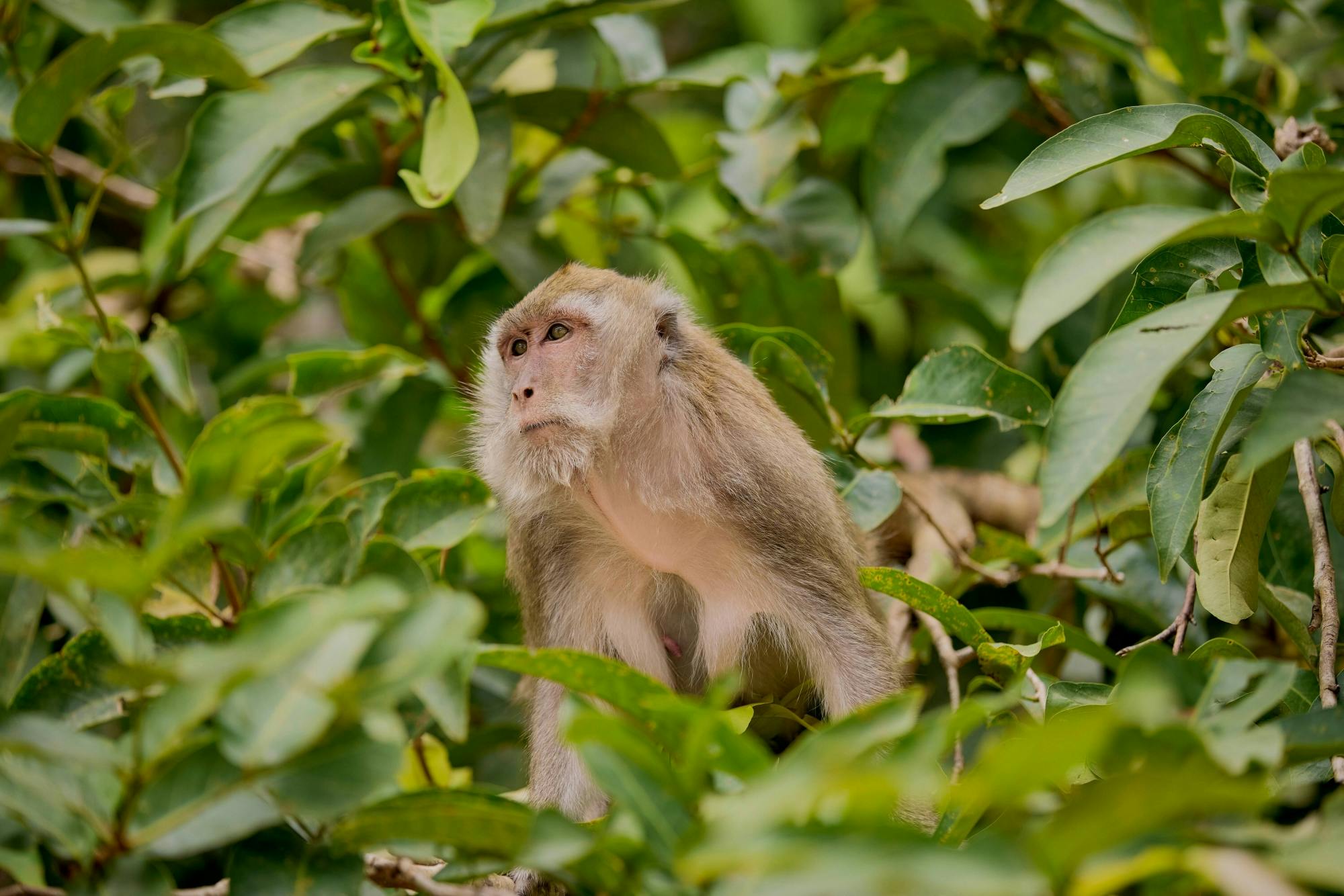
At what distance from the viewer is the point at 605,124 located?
4531mm

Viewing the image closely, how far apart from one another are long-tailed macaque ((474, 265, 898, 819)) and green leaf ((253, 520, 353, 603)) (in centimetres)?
63

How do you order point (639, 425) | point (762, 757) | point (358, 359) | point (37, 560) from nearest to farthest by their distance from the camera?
point (37, 560)
point (762, 757)
point (639, 425)
point (358, 359)

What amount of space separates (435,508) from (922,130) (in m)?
2.41

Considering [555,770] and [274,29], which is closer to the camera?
[555,770]

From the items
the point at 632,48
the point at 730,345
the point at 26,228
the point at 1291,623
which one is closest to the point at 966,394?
the point at 730,345

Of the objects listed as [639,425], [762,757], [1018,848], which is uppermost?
[1018,848]

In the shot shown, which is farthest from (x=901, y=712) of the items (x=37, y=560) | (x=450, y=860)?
(x=37, y=560)

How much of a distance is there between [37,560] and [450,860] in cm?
101

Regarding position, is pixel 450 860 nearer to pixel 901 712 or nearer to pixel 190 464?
pixel 901 712

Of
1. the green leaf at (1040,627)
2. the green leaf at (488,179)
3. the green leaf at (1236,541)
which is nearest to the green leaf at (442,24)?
the green leaf at (488,179)

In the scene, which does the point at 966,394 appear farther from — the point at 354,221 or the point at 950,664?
the point at 354,221

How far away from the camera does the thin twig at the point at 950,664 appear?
10.9ft

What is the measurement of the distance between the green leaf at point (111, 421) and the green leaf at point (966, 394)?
2.10 metres

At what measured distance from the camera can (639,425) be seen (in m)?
3.60
